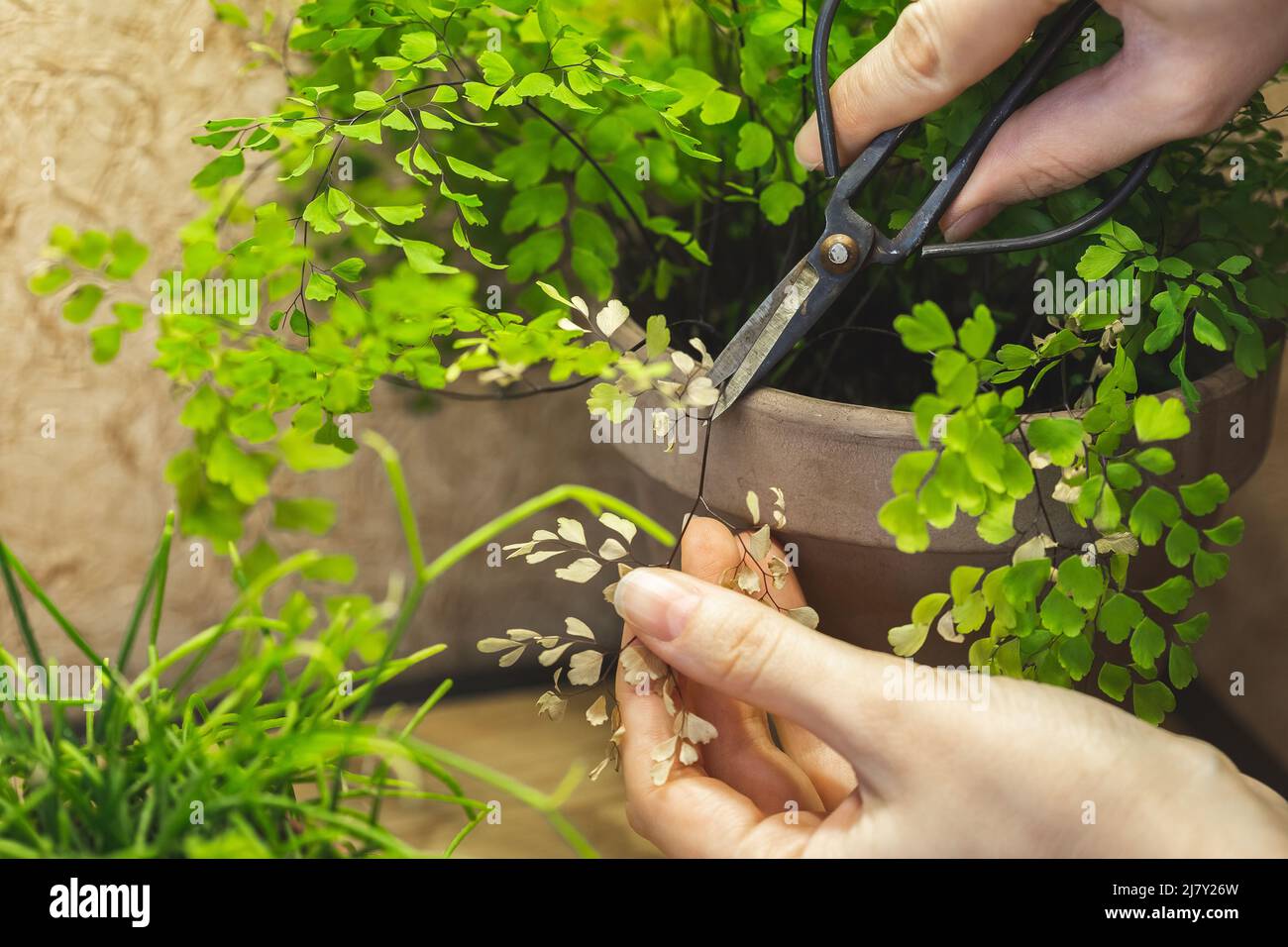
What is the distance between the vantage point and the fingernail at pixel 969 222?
19.3 inches

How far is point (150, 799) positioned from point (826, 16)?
0.41 m

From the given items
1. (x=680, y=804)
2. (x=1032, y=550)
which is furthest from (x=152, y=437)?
(x=1032, y=550)

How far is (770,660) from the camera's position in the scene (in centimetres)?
42

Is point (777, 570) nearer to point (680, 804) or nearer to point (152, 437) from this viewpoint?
point (680, 804)

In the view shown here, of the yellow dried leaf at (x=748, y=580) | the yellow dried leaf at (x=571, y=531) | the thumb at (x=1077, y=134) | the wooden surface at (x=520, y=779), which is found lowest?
the wooden surface at (x=520, y=779)

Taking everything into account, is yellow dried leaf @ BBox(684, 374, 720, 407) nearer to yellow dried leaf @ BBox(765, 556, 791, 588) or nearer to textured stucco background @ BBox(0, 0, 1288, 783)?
yellow dried leaf @ BBox(765, 556, 791, 588)

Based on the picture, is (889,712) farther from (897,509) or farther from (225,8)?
(225,8)

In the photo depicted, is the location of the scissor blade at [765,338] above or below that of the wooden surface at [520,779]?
above

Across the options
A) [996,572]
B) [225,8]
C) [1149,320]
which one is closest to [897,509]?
[996,572]

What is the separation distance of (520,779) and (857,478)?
0.31m

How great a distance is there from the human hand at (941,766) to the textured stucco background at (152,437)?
30 cm

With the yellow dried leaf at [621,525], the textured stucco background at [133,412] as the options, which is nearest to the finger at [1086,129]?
the yellow dried leaf at [621,525]

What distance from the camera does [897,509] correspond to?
0.39 metres

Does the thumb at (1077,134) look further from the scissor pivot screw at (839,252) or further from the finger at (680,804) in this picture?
the finger at (680,804)
